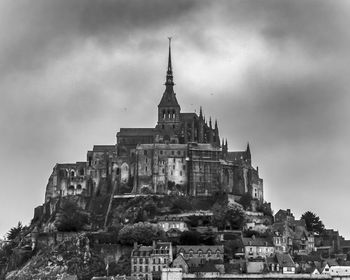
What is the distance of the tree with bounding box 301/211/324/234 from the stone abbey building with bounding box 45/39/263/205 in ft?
23.9

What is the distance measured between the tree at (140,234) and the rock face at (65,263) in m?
3.83

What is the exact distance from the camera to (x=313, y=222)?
13725 centimetres

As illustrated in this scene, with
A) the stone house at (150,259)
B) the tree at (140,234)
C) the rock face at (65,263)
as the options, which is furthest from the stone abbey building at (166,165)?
the stone house at (150,259)

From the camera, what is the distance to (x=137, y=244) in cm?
11862

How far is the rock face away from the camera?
4636 inches

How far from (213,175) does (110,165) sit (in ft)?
46.6

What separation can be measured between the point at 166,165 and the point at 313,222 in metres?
21.2

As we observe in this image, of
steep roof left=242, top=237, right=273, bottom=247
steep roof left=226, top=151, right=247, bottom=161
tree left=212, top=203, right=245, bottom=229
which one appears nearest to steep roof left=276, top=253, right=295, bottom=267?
steep roof left=242, top=237, right=273, bottom=247

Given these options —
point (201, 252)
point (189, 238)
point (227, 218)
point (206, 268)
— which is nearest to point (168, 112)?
point (227, 218)

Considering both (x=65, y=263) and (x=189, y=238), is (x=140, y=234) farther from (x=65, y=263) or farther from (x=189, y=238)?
(x=65, y=263)

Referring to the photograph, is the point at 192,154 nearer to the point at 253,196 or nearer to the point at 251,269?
the point at 253,196

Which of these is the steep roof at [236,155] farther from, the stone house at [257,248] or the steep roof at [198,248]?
the steep roof at [198,248]

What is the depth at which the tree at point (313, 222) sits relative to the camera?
136175 millimetres

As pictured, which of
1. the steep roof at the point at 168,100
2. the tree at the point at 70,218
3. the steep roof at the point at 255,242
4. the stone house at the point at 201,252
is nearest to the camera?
the stone house at the point at 201,252
